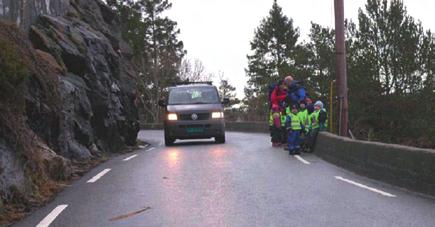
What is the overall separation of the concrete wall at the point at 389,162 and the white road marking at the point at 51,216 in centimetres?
493

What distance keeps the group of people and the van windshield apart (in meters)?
3.26

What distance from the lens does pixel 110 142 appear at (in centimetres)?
1967

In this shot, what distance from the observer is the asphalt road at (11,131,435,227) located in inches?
266

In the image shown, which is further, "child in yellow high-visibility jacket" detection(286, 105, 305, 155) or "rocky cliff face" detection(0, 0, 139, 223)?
"child in yellow high-visibility jacket" detection(286, 105, 305, 155)

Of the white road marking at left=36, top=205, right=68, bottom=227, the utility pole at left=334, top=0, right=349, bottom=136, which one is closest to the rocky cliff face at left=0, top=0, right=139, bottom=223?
the white road marking at left=36, top=205, right=68, bottom=227

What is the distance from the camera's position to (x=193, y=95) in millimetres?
20922

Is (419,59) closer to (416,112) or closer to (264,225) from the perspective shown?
(416,112)

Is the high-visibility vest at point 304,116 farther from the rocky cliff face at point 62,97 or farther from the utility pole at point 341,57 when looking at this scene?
the rocky cliff face at point 62,97

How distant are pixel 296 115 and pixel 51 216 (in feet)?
28.4

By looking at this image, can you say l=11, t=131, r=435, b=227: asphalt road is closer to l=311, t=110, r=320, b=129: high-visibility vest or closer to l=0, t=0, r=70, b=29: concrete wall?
l=311, t=110, r=320, b=129: high-visibility vest

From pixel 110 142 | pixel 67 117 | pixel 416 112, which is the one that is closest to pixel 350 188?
pixel 67 117

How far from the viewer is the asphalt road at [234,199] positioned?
6766mm

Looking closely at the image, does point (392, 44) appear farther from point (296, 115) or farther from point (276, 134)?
point (296, 115)

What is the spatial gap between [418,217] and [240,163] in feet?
21.1
